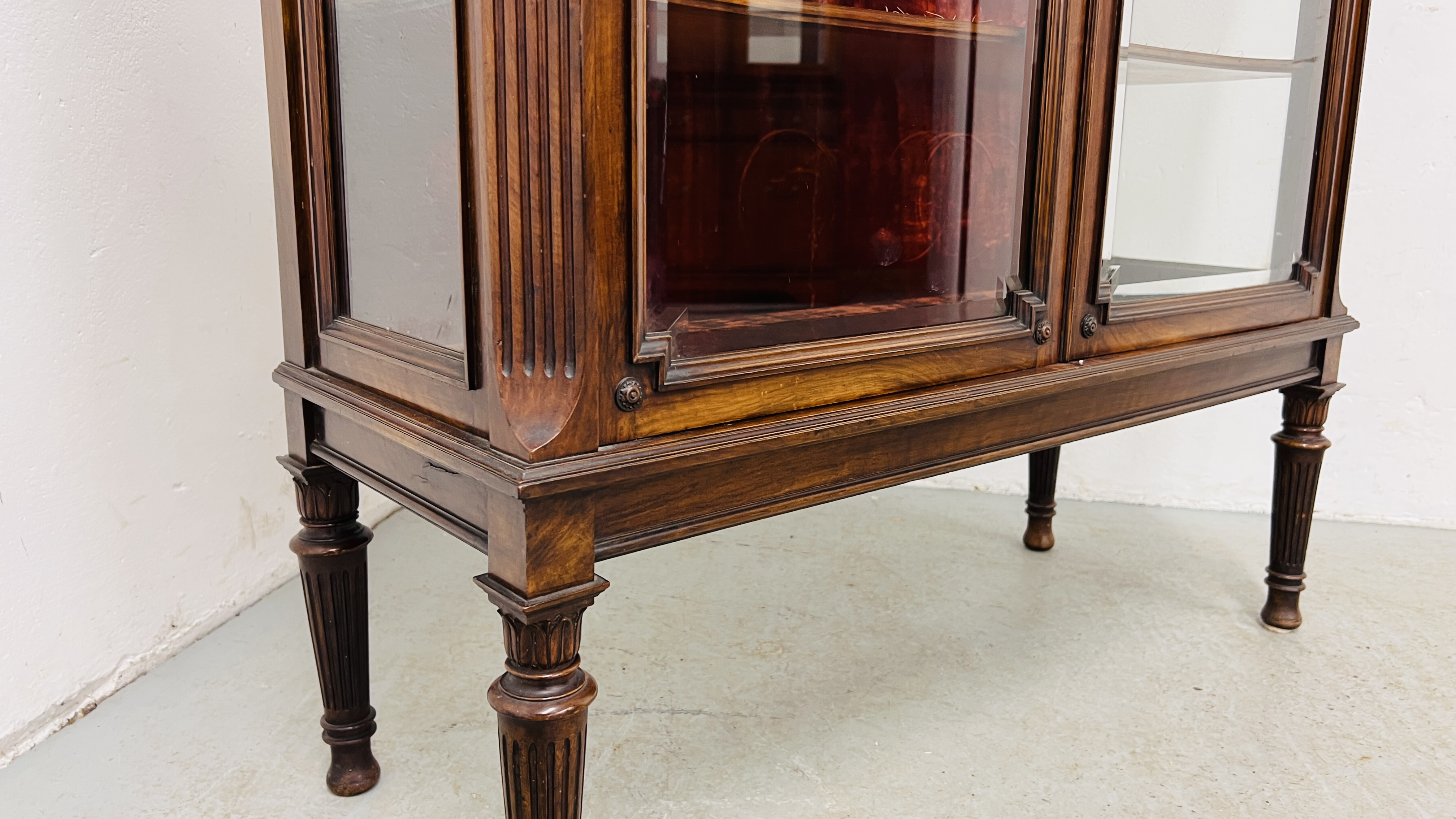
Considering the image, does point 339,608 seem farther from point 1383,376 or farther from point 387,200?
point 1383,376

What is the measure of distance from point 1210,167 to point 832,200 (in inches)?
25.6

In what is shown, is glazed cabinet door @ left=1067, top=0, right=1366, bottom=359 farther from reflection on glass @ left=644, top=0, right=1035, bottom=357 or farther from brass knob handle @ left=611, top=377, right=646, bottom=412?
brass knob handle @ left=611, top=377, right=646, bottom=412

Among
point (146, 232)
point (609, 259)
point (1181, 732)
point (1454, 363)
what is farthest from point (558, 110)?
point (1454, 363)

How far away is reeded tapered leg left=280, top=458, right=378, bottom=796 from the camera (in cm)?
118

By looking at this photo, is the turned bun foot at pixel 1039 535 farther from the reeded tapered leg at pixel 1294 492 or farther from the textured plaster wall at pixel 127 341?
the textured plaster wall at pixel 127 341

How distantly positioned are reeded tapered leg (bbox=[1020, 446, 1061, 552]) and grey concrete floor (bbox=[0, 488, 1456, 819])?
4 centimetres

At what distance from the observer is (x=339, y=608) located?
120cm

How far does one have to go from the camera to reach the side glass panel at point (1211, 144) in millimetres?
1228

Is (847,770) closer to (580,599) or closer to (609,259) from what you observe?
(580,599)

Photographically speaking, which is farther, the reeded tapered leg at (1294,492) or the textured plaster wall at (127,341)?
the reeded tapered leg at (1294,492)

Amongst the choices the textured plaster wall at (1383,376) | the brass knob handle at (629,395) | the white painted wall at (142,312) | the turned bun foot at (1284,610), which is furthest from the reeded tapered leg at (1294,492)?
the brass knob handle at (629,395)

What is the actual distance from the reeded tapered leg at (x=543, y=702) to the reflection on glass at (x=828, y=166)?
0.24m

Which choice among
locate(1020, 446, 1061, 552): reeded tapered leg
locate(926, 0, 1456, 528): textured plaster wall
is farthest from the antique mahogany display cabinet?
locate(926, 0, 1456, 528): textured plaster wall

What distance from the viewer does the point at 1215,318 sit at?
1391 mm
